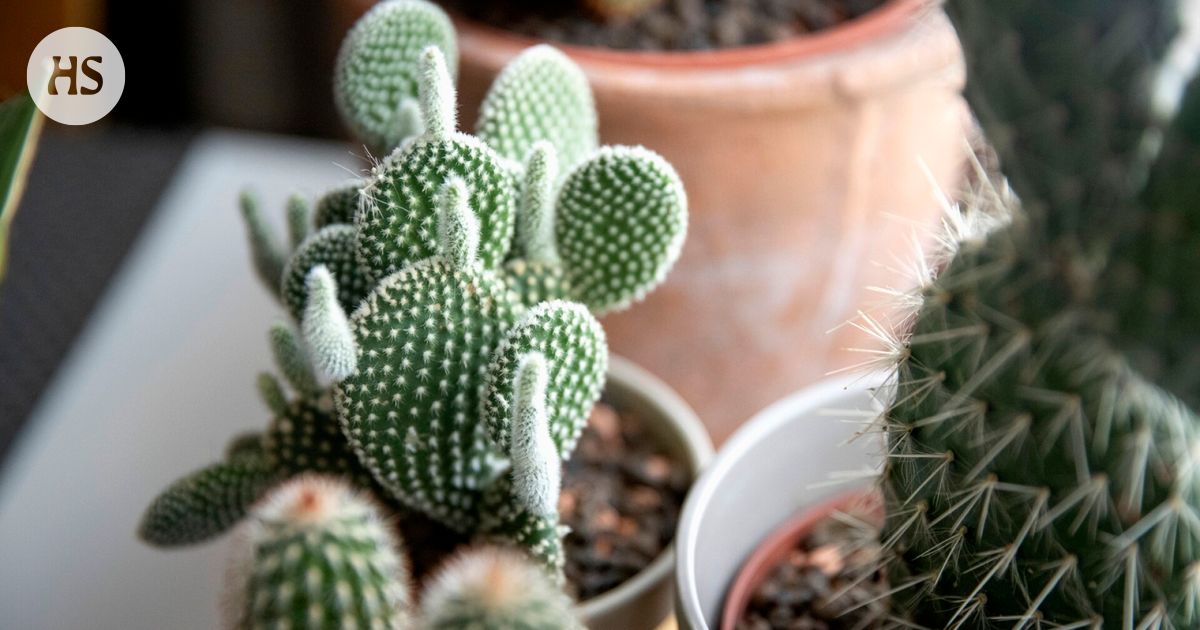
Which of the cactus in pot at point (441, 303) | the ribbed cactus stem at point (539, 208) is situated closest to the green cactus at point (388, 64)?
the cactus in pot at point (441, 303)

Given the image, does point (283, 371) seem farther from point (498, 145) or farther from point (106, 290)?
point (106, 290)

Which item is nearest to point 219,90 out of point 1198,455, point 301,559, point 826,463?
point 826,463

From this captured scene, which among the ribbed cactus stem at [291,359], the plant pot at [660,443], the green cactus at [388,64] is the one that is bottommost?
the plant pot at [660,443]

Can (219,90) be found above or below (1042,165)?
below

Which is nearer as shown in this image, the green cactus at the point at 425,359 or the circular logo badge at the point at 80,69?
the green cactus at the point at 425,359

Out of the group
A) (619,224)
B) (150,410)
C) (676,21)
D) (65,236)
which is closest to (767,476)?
(619,224)

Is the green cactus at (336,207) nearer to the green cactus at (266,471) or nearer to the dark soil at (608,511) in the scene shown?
the green cactus at (266,471)
